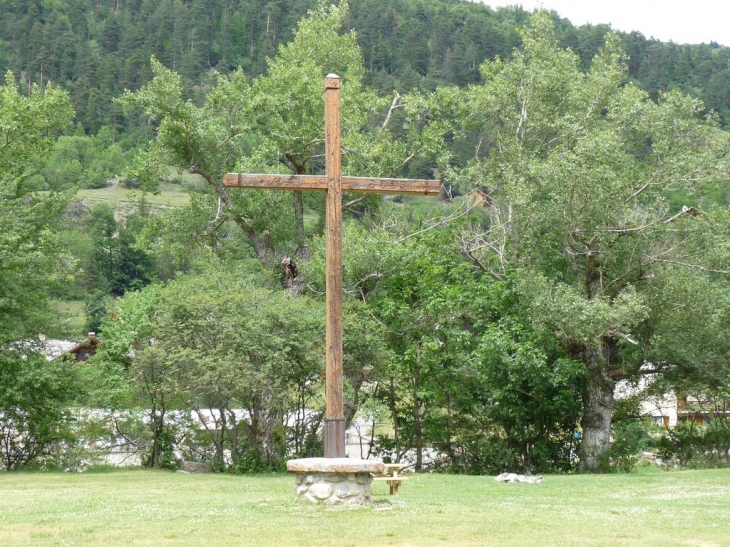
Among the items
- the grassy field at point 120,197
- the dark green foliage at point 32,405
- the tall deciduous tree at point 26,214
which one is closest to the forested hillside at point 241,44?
the grassy field at point 120,197

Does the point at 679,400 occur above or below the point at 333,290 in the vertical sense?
A: below

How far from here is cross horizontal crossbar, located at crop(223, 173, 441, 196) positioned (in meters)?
12.7

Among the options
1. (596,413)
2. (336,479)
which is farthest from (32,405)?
(596,413)

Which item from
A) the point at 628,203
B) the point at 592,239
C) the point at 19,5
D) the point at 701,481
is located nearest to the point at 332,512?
the point at 701,481

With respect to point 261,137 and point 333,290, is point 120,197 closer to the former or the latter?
point 261,137

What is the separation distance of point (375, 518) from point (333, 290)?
3056 millimetres

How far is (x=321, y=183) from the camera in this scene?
12.9 meters

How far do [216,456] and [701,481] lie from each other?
1223cm

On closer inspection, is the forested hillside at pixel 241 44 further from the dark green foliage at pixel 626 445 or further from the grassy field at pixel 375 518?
the grassy field at pixel 375 518

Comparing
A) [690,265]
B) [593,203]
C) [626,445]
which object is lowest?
[626,445]

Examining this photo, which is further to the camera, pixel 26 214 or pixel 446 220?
pixel 446 220

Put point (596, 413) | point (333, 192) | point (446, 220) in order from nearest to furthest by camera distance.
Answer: point (333, 192) → point (596, 413) → point (446, 220)

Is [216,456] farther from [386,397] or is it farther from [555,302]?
[555,302]

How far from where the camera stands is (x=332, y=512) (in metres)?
11.5
